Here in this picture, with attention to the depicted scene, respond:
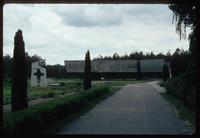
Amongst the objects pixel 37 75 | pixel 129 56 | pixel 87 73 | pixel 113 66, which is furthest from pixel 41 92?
pixel 129 56

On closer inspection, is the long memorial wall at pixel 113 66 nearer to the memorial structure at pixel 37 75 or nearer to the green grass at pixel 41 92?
the green grass at pixel 41 92

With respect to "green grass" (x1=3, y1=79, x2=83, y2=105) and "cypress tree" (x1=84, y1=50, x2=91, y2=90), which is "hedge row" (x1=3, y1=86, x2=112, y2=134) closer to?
"green grass" (x1=3, y1=79, x2=83, y2=105)

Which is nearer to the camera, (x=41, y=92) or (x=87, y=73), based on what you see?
(x=87, y=73)

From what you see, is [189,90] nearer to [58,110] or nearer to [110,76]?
[58,110]

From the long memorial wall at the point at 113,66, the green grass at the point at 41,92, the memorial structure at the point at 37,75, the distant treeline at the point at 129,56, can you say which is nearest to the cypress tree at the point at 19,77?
the memorial structure at the point at 37,75

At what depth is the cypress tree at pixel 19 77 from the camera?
14.5 metres

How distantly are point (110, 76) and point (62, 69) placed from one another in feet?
37.2

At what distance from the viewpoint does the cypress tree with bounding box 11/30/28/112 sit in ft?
47.6

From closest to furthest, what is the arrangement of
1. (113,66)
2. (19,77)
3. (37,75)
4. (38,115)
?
(38,115), (19,77), (37,75), (113,66)

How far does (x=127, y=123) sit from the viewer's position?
46.0 feet

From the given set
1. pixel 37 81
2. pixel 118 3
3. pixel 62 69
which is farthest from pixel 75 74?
pixel 118 3

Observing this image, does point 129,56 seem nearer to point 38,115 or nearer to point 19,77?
point 19,77

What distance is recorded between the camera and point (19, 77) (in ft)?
49.2

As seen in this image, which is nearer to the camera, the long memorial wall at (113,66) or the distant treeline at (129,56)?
the distant treeline at (129,56)
